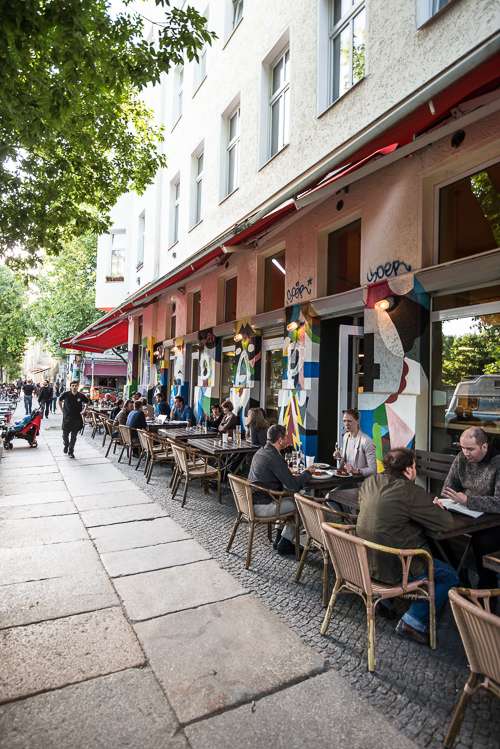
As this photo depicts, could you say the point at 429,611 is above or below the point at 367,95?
below

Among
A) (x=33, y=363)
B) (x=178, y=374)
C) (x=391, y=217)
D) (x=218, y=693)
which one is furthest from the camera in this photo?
(x=33, y=363)

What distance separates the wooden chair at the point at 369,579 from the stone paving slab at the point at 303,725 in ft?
1.35

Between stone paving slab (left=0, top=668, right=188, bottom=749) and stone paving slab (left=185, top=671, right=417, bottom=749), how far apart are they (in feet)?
0.63

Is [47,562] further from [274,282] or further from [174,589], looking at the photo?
[274,282]

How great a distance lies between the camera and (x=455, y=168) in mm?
4980

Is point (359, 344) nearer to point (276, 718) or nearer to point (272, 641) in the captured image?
point (272, 641)

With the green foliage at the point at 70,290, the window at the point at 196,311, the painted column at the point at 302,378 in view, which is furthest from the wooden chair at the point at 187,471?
the green foliage at the point at 70,290

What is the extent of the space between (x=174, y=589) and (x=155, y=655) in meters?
0.91

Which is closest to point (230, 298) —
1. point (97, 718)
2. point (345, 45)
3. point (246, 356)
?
point (246, 356)

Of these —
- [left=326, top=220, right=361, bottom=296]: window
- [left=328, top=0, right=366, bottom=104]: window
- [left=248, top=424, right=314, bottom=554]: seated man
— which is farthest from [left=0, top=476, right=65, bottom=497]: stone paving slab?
[left=328, top=0, right=366, bottom=104]: window

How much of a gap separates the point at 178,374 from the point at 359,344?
737cm

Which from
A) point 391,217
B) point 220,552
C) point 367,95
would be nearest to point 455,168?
point 391,217

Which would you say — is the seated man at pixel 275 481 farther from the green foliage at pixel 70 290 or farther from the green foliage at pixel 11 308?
the green foliage at pixel 11 308

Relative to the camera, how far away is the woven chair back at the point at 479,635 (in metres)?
1.94
